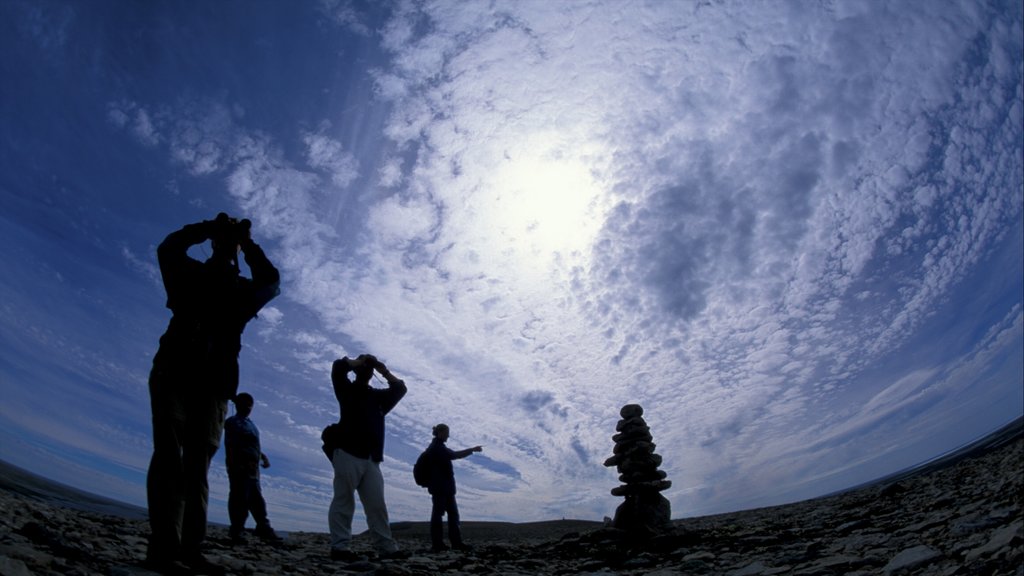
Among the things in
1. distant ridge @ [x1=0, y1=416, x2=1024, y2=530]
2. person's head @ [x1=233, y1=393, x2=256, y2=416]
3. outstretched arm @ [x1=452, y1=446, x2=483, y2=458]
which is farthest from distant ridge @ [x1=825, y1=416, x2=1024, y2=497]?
person's head @ [x1=233, y1=393, x2=256, y2=416]

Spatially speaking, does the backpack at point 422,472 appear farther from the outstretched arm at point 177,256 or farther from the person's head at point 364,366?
the outstretched arm at point 177,256

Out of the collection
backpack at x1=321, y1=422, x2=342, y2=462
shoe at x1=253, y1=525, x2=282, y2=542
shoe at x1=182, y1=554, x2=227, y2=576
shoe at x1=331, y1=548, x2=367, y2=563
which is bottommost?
shoe at x1=331, y1=548, x2=367, y2=563

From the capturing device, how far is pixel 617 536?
12078 mm

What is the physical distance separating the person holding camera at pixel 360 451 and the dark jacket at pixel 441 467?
2983 mm

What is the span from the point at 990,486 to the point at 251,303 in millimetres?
13128

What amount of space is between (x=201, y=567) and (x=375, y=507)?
3612 mm

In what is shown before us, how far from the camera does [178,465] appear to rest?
381 cm

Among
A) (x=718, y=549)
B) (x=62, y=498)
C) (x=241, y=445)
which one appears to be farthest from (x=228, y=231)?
(x=62, y=498)

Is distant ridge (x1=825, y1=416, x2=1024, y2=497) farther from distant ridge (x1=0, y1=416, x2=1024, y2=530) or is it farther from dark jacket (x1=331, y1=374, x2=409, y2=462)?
dark jacket (x1=331, y1=374, x2=409, y2=462)

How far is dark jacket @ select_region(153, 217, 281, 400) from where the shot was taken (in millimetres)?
4117

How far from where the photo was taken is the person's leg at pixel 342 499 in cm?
698

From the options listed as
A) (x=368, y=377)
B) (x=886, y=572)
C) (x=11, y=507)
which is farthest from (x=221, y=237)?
(x=886, y=572)

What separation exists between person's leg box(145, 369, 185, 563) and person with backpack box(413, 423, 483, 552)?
23.8 ft

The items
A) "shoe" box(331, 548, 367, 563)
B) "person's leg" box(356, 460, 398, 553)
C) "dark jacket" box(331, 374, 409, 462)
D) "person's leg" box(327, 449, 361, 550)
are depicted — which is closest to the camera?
"shoe" box(331, 548, 367, 563)
